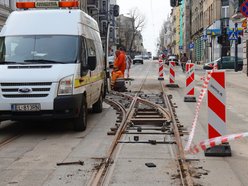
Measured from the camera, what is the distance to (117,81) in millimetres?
20828

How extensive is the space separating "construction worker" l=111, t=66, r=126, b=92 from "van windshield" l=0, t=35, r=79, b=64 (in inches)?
405

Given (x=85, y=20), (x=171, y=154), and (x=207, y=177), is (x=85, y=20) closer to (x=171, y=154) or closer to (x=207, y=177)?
(x=171, y=154)

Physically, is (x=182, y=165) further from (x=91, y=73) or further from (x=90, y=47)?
(x=90, y=47)

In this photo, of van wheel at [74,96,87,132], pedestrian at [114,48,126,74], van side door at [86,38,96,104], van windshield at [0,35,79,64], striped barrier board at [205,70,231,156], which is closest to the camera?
striped barrier board at [205,70,231,156]

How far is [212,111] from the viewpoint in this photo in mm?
7805

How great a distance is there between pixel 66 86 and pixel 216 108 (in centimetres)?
304

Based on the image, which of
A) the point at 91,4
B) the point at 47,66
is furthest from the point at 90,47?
the point at 91,4

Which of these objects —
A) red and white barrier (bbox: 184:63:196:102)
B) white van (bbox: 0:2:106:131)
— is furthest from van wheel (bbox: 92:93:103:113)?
red and white barrier (bbox: 184:63:196:102)

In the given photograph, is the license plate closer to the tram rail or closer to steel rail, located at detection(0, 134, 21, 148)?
steel rail, located at detection(0, 134, 21, 148)

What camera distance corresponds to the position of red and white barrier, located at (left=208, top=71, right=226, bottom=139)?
7703 mm

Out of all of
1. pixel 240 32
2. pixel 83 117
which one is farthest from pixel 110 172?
pixel 240 32

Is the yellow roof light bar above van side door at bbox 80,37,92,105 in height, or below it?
above

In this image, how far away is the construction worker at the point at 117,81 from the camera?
2069 cm

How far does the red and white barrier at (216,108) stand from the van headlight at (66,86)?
289cm
